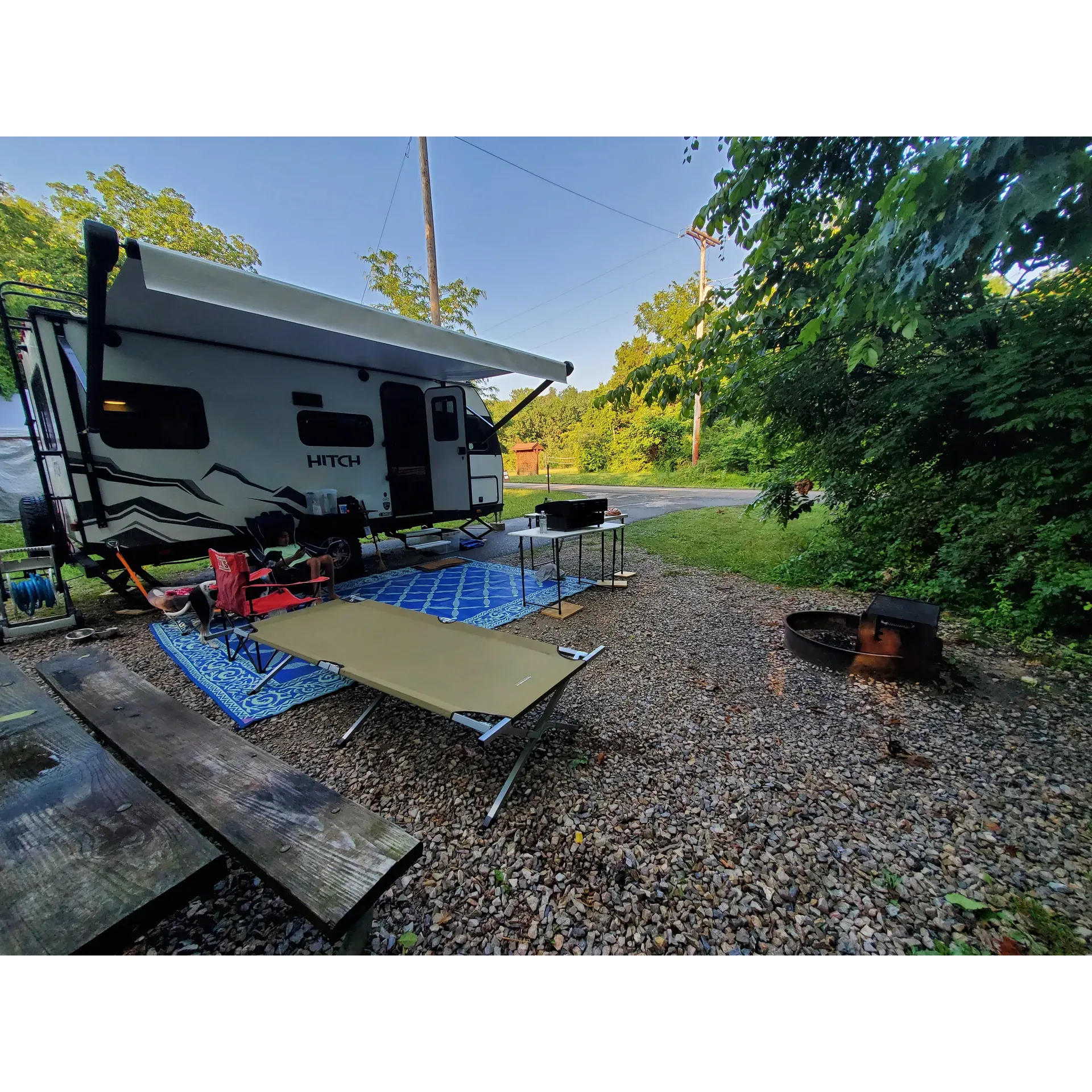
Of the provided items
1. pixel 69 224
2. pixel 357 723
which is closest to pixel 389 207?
pixel 69 224

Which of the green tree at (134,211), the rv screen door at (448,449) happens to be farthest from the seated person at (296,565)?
the green tree at (134,211)

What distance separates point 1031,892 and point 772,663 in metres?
1.61

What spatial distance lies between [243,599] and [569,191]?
12.0 metres

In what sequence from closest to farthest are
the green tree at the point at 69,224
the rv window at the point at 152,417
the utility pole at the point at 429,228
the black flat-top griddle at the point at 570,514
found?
the rv window at the point at 152,417, the black flat-top griddle at the point at 570,514, the utility pole at the point at 429,228, the green tree at the point at 69,224

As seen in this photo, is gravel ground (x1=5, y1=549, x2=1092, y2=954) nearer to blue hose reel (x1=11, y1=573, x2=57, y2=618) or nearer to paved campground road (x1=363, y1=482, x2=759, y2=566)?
blue hose reel (x1=11, y1=573, x2=57, y2=618)

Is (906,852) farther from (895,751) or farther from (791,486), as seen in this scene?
(791,486)

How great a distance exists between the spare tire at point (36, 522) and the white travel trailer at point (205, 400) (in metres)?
0.02

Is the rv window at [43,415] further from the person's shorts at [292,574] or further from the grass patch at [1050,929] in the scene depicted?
the grass patch at [1050,929]

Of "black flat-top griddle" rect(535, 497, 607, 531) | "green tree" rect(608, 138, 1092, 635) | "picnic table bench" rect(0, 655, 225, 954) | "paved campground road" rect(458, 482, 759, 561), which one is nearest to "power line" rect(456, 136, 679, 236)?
"green tree" rect(608, 138, 1092, 635)

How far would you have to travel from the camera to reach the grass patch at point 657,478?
1670cm

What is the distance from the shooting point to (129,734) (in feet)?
5.45

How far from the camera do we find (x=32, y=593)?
143 inches

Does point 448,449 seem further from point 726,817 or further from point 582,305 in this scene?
point 582,305
